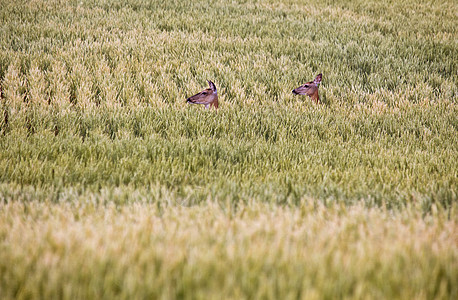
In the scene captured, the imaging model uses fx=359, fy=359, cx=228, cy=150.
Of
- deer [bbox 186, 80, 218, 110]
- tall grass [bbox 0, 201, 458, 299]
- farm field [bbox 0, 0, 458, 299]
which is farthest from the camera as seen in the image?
deer [bbox 186, 80, 218, 110]

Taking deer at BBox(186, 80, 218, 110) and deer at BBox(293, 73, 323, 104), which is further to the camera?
deer at BBox(293, 73, 323, 104)

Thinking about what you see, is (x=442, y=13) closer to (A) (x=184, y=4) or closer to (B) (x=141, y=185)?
(A) (x=184, y=4)

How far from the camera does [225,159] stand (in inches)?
150

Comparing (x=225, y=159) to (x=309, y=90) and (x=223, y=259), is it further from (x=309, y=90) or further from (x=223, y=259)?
(x=309, y=90)

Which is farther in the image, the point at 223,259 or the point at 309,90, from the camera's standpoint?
the point at 309,90

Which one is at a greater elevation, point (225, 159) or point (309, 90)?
point (309, 90)

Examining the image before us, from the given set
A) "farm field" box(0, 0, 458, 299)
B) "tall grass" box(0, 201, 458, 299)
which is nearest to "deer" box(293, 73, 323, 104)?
"farm field" box(0, 0, 458, 299)

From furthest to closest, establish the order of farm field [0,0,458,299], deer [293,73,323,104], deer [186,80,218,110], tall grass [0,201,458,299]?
deer [293,73,323,104] < deer [186,80,218,110] < farm field [0,0,458,299] < tall grass [0,201,458,299]

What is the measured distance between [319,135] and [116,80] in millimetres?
3373

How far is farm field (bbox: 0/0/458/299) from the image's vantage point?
5.34 ft

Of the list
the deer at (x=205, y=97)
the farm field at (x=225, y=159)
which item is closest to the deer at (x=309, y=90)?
the farm field at (x=225, y=159)

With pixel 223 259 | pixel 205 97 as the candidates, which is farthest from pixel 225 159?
pixel 223 259

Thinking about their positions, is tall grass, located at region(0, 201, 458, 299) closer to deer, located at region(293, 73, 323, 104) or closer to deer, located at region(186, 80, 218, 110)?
deer, located at region(186, 80, 218, 110)

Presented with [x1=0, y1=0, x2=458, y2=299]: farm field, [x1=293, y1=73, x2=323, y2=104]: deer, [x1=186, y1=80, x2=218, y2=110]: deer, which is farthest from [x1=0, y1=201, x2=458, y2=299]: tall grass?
[x1=293, y1=73, x2=323, y2=104]: deer
